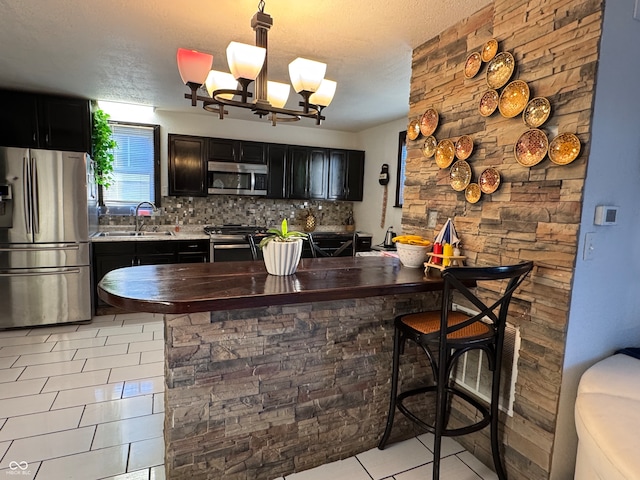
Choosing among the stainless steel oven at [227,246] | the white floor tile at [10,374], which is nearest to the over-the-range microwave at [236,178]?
the stainless steel oven at [227,246]

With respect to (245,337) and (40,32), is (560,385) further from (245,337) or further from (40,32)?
(40,32)

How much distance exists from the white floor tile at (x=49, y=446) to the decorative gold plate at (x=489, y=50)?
313cm

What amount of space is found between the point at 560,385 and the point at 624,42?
1.55 metres

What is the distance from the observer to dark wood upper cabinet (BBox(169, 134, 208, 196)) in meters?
4.78

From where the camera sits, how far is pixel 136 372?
117 inches

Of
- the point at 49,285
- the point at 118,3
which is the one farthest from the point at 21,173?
the point at 118,3

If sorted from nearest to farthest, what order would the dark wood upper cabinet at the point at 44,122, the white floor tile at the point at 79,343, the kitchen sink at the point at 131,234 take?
1. the white floor tile at the point at 79,343
2. the dark wood upper cabinet at the point at 44,122
3. the kitchen sink at the point at 131,234

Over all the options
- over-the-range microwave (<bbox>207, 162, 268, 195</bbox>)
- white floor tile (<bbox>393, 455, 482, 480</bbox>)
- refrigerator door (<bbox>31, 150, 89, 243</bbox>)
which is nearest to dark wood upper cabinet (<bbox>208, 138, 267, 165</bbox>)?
over-the-range microwave (<bbox>207, 162, 268, 195</bbox>)

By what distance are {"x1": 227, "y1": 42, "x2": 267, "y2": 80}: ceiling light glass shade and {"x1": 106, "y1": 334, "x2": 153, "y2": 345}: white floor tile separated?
113 inches

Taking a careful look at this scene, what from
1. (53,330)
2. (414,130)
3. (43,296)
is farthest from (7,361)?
Result: (414,130)

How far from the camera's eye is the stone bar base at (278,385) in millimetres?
1668

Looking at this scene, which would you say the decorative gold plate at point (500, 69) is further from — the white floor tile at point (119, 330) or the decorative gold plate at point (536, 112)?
the white floor tile at point (119, 330)

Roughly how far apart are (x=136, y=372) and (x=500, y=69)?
129 inches

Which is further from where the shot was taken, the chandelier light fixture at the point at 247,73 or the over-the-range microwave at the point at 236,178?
the over-the-range microwave at the point at 236,178
